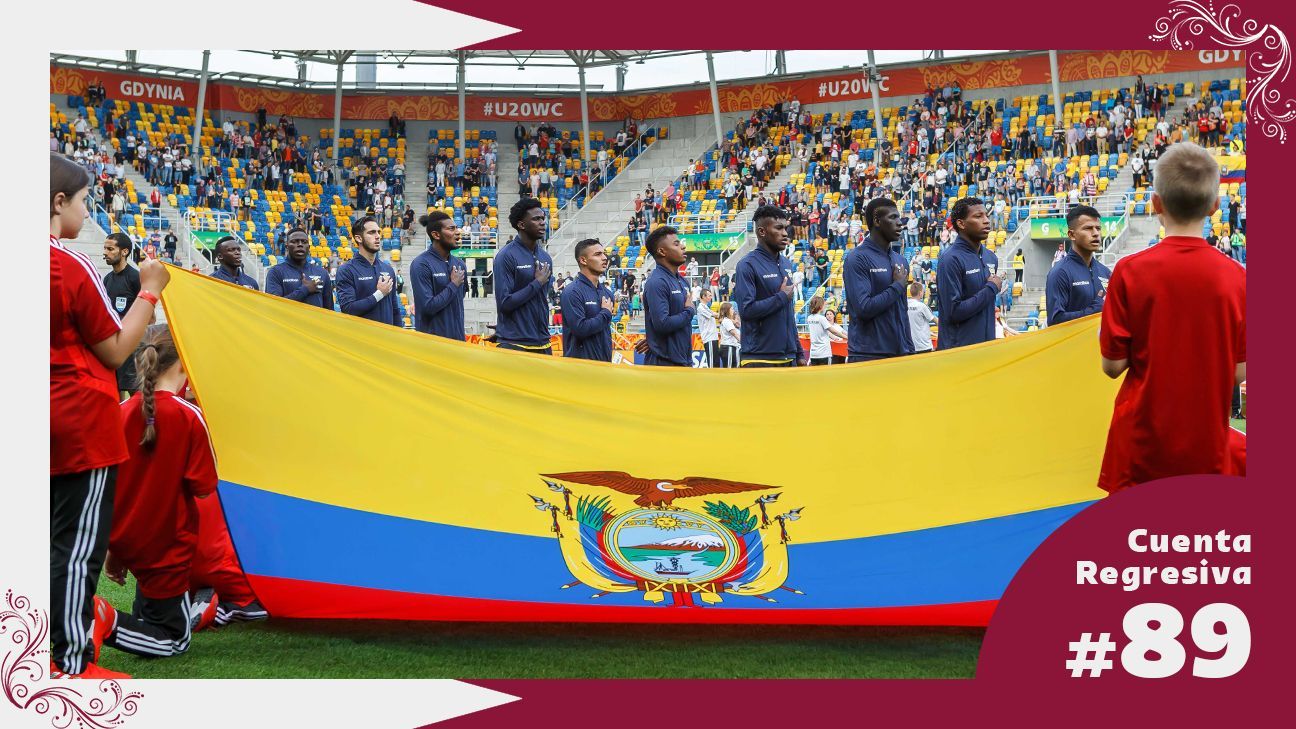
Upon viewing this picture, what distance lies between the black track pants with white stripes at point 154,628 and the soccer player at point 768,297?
12.7ft

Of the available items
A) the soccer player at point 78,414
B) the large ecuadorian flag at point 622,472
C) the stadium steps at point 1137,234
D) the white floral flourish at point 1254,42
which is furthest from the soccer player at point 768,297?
the stadium steps at point 1137,234

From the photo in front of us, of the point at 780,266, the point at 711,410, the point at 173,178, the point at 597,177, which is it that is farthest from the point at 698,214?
the point at 711,410

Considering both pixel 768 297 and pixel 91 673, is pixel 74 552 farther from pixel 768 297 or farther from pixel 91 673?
pixel 768 297

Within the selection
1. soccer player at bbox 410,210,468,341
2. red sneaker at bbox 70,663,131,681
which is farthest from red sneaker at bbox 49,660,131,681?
soccer player at bbox 410,210,468,341

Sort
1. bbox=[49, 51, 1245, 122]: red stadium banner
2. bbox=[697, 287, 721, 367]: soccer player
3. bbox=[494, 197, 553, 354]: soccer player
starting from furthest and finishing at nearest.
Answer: bbox=[49, 51, 1245, 122]: red stadium banner → bbox=[697, 287, 721, 367]: soccer player → bbox=[494, 197, 553, 354]: soccer player

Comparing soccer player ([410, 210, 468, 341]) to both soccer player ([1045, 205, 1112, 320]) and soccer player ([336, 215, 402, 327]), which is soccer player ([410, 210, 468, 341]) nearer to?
soccer player ([336, 215, 402, 327])

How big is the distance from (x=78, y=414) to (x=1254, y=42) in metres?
4.18

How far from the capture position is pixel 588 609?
15.7ft

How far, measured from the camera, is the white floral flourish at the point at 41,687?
3.83 metres

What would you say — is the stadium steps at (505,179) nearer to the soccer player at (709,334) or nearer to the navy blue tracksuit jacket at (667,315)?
the soccer player at (709,334)

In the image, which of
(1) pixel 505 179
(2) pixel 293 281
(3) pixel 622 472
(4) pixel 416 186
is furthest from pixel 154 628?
(1) pixel 505 179

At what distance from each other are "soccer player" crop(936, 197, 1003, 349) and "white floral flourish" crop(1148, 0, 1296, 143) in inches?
127

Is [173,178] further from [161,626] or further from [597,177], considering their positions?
[161,626]

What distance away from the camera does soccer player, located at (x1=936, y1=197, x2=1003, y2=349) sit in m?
7.26
